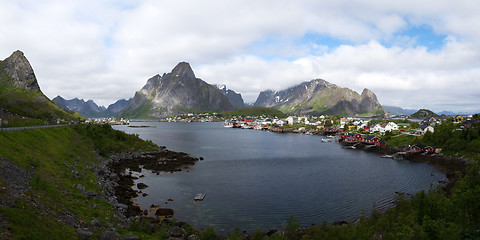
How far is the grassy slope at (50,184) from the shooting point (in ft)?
59.3

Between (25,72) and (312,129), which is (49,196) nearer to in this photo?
(312,129)

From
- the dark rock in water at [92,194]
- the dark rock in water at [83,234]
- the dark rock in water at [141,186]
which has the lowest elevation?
the dark rock in water at [141,186]

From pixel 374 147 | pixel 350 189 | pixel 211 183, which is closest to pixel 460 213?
pixel 350 189

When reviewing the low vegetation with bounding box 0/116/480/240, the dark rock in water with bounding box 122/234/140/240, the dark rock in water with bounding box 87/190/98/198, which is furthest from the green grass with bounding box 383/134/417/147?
the dark rock in water with bounding box 122/234/140/240

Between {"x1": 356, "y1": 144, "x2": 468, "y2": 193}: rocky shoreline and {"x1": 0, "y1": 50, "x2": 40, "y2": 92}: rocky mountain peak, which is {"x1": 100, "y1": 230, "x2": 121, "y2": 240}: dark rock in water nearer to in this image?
{"x1": 356, "y1": 144, "x2": 468, "y2": 193}: rocky shoreline

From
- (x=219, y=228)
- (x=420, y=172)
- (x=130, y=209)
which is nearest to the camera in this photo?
(x=219, y=228)

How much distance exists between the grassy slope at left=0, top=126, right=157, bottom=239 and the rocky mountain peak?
547ft

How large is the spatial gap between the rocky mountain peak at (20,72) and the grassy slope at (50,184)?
547 feet

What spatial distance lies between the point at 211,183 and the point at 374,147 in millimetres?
76746

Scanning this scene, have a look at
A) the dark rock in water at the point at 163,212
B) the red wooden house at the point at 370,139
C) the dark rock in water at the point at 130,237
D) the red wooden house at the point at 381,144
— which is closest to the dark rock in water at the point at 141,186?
the dark rock in water at the point at 163,212

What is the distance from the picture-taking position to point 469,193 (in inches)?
763

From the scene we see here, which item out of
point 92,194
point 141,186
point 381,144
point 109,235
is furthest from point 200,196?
point 381,144

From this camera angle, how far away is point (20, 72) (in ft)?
628

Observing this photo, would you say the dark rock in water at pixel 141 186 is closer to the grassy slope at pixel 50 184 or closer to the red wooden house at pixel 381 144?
the grassy slope at pixel 50 184
